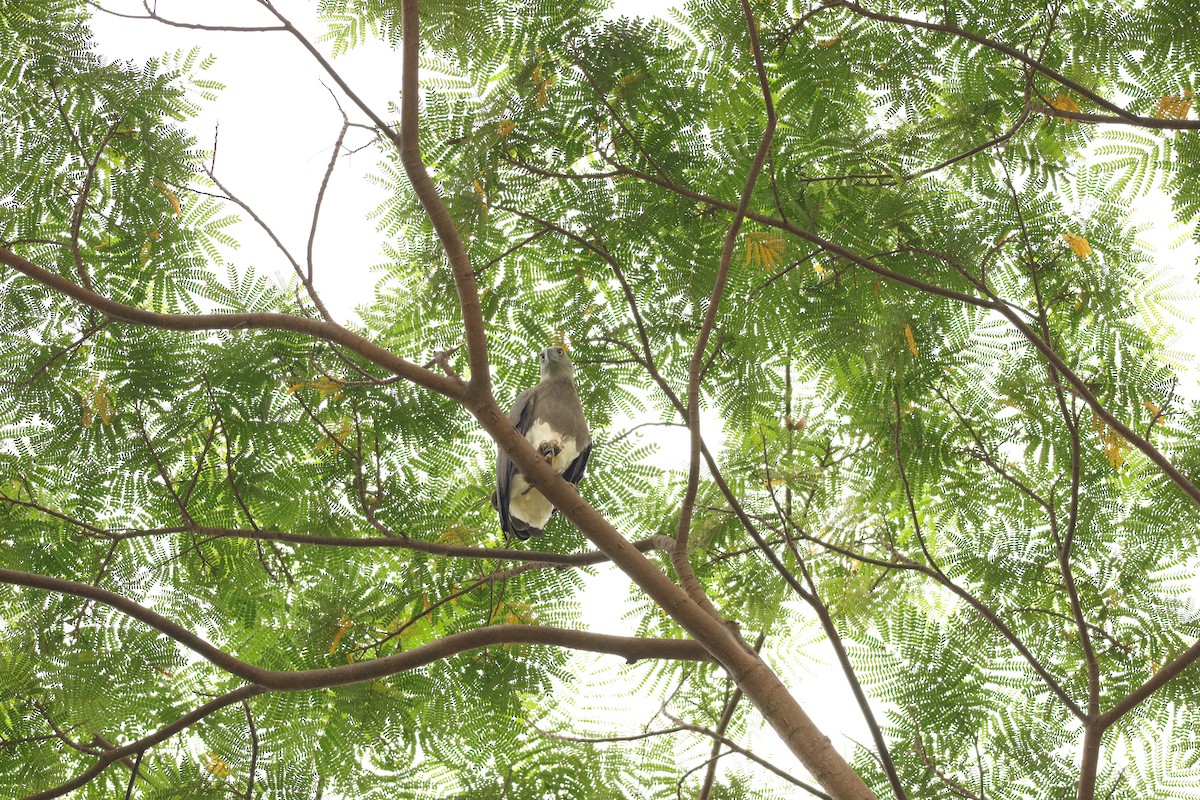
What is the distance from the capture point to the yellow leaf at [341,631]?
463 centimetres

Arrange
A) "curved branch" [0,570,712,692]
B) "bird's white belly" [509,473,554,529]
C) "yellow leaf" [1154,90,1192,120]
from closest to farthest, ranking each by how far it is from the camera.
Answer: "curved branch" [0,570,712,692] < "yellow leaf" [1154,90,1192,120] < "bird's white belly" [509,473,554,529]

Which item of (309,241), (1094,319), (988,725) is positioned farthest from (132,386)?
(1094,319)

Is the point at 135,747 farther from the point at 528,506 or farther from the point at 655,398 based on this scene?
the point at 655,398

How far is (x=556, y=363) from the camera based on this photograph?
5398 millimetres

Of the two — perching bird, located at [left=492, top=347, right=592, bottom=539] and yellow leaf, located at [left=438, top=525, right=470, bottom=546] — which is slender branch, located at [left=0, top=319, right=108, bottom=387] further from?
perching bird, located at [left=492, top=347, right=592, bottom=539]

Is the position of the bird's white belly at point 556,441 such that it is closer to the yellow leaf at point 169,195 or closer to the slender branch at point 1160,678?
the yellow leaf at point 169,195

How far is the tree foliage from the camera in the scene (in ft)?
15.1

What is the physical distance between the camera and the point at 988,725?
4.84 m

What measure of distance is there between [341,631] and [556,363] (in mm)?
1892

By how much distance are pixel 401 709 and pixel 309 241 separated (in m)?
2.46

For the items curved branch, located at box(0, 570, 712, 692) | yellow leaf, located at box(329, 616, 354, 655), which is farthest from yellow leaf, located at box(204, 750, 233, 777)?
curved branch, located at box(0, 570, 712, 692)

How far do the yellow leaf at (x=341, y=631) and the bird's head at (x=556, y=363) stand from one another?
180cm

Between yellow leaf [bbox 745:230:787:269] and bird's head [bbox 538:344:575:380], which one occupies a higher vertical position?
bird's head [bbox 538:344:575:380]

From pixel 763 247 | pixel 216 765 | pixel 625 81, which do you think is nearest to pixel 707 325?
pixel 763 247
